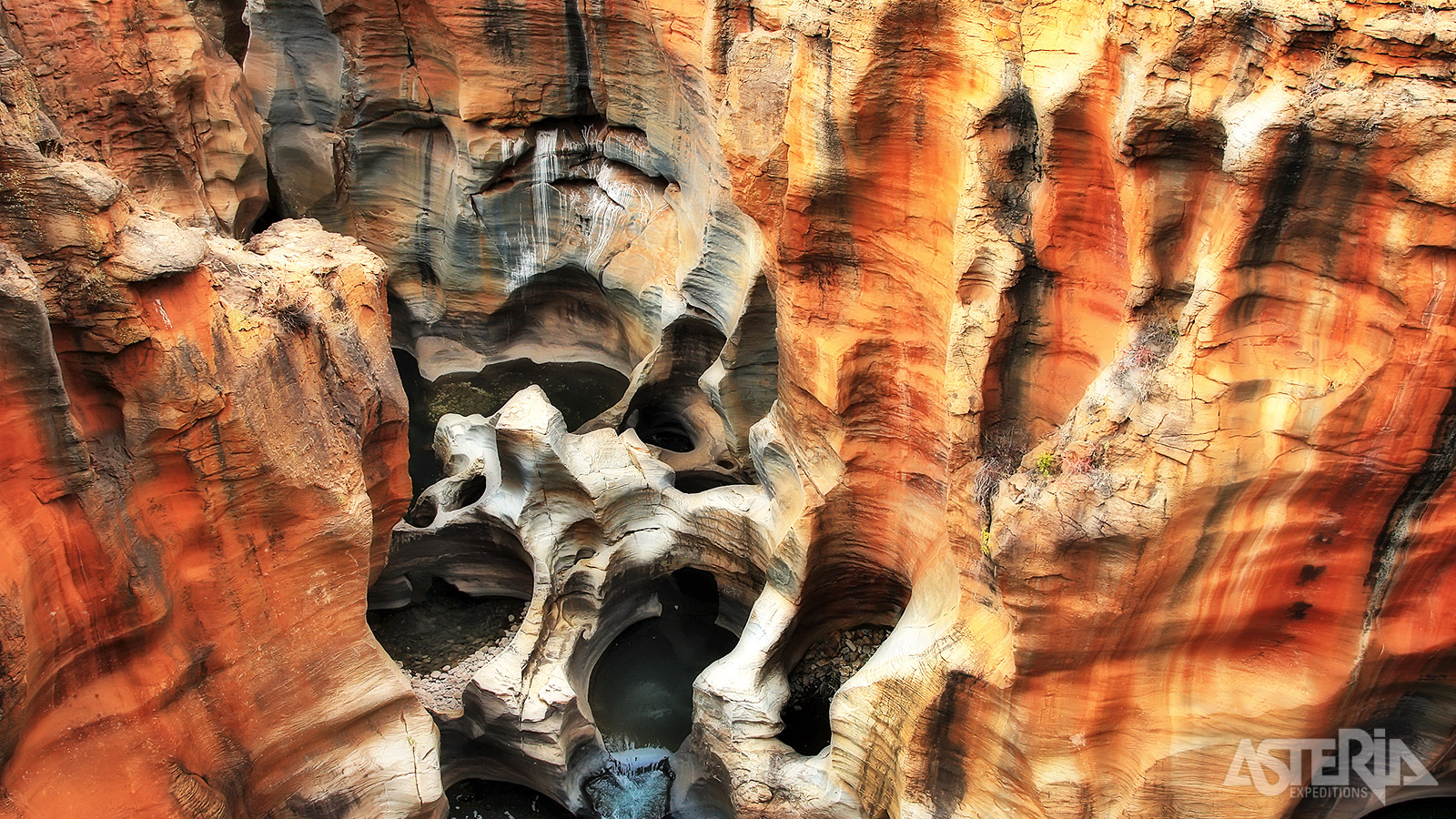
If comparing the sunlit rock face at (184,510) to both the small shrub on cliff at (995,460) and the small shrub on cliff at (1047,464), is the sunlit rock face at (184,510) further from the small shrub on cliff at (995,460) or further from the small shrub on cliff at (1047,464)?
the small shrub on cliff at (1047,464)

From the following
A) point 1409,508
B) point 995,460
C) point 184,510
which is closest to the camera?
point 1409,508

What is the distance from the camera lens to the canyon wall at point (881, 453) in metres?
6.02

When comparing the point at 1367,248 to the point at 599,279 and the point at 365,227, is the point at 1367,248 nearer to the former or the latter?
the point at 599,279

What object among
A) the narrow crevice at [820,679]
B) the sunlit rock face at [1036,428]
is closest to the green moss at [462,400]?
the sunlit rock face at [1036,428]

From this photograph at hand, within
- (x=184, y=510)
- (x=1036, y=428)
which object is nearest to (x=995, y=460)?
(x=1036, y=428)

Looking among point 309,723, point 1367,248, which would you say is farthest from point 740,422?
point 1367,248

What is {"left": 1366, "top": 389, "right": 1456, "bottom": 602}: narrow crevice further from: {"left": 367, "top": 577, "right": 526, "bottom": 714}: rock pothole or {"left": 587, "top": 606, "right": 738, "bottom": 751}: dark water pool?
{"left": 367, "top": 577, "right": 526, "bottom": 714}: rock pothole

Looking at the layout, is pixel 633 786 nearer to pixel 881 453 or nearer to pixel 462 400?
pixel 881 453

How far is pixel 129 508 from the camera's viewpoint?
273 inches

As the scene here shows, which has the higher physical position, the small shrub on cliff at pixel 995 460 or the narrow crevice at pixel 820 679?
the small shrub on cliff at pixel 995 460

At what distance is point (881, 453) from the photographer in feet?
31.8

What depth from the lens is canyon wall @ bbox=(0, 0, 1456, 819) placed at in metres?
6.02

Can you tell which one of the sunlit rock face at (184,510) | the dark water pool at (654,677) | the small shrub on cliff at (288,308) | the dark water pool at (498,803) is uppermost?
the small shrub on cliff at (288,308)

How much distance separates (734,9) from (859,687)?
610cm
